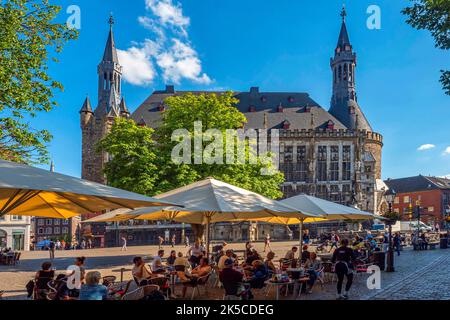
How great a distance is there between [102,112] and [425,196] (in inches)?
2571

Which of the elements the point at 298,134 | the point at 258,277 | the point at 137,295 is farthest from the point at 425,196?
the point at 137,295

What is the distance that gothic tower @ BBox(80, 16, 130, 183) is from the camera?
214 feet

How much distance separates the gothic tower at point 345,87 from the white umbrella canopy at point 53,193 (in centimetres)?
6511

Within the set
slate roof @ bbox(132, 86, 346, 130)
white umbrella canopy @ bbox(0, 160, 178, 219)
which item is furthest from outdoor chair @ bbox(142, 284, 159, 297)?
slate roof @ bbox(132, 86, 346, 130)

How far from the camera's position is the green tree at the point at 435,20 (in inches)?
564

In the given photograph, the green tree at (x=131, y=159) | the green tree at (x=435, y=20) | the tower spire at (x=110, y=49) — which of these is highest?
the tower spire at (x=110, y=49)

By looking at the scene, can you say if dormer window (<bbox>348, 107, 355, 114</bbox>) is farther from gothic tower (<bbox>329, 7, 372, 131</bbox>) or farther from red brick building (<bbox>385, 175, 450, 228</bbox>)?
red brick building (<bbox>385, 175, 450, 228</bbox>)

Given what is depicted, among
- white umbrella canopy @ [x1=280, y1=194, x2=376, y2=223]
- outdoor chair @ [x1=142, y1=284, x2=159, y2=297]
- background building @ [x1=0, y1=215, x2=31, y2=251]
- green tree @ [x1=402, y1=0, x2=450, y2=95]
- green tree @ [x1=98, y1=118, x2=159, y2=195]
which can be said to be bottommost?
background building @ [x1=0, y1=215, x2=31, y2=251]

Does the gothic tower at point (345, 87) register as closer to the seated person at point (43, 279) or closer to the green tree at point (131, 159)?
the green tree at point (131, 159)

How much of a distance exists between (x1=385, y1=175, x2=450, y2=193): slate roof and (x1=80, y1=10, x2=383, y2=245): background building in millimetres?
25053

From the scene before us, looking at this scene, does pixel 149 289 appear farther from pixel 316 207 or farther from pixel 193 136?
pixel 193 136

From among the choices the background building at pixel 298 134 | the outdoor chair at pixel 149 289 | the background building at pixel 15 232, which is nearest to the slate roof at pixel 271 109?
the background building at pixel 298 134

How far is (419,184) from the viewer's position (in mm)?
91125

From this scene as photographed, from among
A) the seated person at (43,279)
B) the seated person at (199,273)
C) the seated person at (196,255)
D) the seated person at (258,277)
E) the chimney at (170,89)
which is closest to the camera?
the seated person at (43,279)
